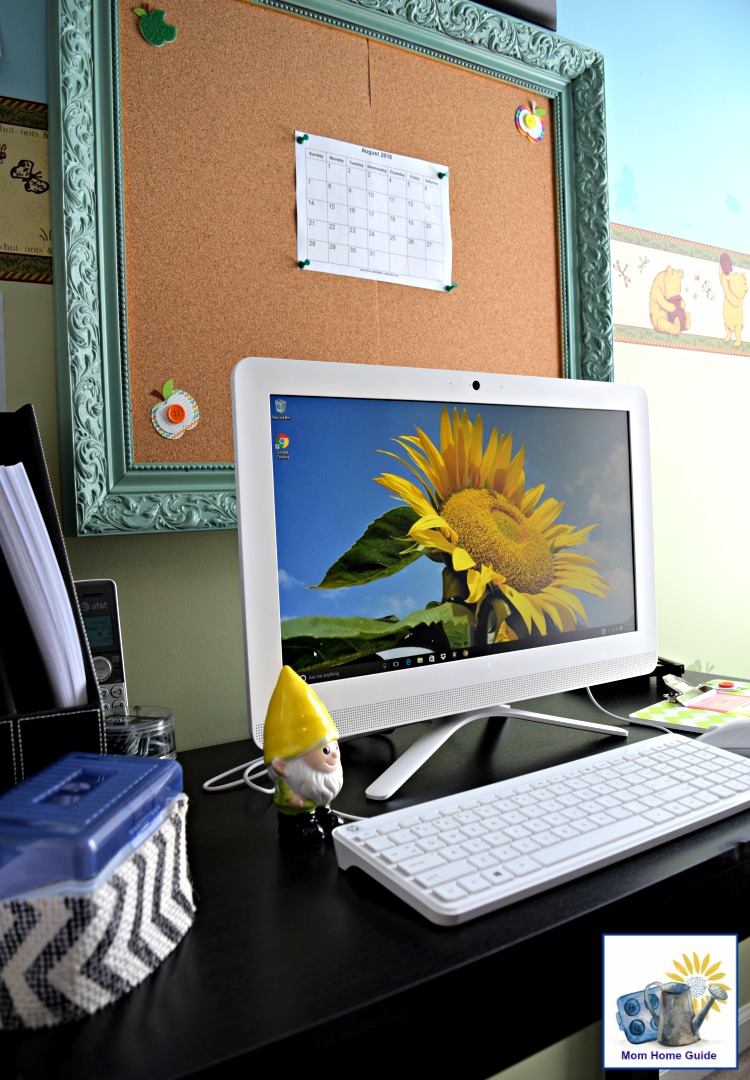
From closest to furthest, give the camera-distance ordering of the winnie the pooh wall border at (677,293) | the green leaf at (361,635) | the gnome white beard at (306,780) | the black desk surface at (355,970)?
the black desk surface at (355,970)
the gnome white beard at (306,780)
the green leaf at (361,635)
the winnie the pooh wall border at (677,293)

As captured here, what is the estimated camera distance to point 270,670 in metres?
0.81

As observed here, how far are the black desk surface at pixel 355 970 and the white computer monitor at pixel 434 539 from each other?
20 centimetres

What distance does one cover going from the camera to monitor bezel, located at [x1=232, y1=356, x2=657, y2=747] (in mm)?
804

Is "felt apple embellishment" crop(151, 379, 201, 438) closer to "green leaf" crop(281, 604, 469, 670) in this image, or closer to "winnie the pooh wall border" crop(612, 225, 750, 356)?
"green leaf" crop(281, 604, 469, 670)

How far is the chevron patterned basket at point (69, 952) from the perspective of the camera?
0.46m

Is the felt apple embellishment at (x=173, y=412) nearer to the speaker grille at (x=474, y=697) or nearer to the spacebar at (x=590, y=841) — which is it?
the speaker grille at (x=474, y=697)

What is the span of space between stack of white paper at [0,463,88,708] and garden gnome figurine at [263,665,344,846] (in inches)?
6.9

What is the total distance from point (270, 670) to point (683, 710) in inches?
25.0

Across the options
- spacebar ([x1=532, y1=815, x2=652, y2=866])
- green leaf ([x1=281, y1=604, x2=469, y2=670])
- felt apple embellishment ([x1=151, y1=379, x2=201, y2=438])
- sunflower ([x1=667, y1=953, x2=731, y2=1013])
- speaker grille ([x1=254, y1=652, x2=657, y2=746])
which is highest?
felt apple embellishment ([x1=151, y1=379, x2=201, y2=438])

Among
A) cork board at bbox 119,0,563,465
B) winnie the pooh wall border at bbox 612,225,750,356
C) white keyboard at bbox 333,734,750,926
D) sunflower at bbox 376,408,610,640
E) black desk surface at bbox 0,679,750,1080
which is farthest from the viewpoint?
winnie the pooh wall border at bbox 612,225,750,356

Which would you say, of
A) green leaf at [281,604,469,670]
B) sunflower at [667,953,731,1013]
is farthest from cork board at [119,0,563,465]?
sunflower at [667,953,731,1013]

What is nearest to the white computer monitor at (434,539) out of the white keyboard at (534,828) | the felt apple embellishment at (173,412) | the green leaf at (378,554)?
the green leaf at (378,554)

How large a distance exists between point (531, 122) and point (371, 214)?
429mm

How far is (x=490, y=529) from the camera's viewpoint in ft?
3.19
